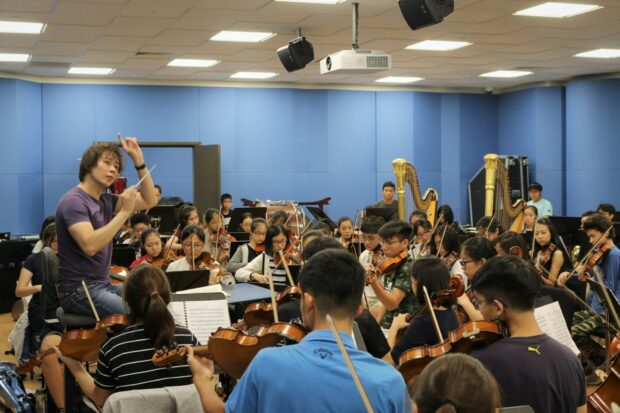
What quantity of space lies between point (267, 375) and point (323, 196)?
469 inches

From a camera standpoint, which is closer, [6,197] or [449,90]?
[6,197]

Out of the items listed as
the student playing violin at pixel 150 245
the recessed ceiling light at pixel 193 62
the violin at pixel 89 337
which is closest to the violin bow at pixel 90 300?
the violin at pixel 89 337

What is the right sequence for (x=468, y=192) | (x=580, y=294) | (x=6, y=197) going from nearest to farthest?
1. (x=580, y=294)
2. (x=6, y=197)
3. (x=468, y=192)

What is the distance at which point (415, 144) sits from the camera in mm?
14328

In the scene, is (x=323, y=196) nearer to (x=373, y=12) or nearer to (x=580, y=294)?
(x=373, y=12)

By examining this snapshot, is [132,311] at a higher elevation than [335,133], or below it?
below

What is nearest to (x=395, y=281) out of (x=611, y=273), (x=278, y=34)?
(x=611, y=273)

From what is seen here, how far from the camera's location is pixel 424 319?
372 cm

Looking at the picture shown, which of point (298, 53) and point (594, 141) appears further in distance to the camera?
point (594, 141)

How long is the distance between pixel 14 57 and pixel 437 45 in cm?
540

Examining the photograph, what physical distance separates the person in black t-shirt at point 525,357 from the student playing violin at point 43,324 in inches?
97.1

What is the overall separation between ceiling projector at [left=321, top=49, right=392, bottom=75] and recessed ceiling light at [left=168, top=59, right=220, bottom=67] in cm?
352

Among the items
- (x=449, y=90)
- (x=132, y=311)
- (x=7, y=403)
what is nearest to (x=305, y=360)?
(x=132, y=311)

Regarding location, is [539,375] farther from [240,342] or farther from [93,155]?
[93,155]
